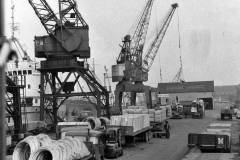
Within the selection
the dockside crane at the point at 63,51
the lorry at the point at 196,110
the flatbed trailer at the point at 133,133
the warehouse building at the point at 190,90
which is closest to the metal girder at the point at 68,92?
the dockside crane at the point at 63,51

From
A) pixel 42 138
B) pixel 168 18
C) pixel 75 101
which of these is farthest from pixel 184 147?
pixel 168 18

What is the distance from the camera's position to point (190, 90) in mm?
141250

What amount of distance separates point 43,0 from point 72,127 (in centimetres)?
3194

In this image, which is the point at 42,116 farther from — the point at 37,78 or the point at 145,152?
the point at 145,152

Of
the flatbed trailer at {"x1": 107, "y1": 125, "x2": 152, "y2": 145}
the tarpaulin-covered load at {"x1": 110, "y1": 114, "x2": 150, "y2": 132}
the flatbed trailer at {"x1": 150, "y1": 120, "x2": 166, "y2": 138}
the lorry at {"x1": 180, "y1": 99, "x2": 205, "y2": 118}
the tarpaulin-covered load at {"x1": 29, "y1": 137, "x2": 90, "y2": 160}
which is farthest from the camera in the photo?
the lorry at {"x1": 180, "y1": 99, "x2": 205, "y2": 118}

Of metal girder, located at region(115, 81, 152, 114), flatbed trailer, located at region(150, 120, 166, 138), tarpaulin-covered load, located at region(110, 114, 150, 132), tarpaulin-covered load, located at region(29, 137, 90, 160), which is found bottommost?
flatbed trailer, located at region(150, 120, 166, 138)

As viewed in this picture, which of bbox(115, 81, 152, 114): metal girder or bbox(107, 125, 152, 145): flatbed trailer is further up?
bbox(115, 81, 152, 114): metal girder

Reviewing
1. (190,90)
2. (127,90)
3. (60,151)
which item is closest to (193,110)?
(127,90)

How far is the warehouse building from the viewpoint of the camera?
434ft

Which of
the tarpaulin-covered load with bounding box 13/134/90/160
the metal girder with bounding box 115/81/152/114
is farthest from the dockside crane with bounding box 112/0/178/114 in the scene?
the tarpaulin-covered load with bounding box 13/134/90/160

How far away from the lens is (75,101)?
90.1 metres

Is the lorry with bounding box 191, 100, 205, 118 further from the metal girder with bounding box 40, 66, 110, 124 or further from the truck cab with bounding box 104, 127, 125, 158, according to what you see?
the truck cab with bounding box 104, 127, 125, 158

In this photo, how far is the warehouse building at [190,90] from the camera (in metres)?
132

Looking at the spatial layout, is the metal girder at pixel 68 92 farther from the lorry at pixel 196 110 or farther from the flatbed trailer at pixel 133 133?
the lorry at pixel 196 110
